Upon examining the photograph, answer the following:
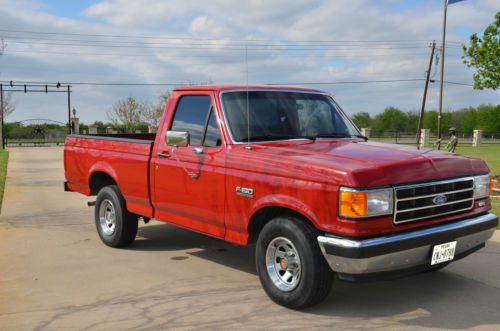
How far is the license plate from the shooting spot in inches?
164

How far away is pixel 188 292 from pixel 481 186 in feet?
9.69

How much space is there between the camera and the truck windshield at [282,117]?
506 cm

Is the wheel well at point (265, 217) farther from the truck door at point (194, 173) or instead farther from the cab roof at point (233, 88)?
the cab roof at point (233, 88)

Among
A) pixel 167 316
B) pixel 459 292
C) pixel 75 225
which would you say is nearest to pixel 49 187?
pixel 75 225

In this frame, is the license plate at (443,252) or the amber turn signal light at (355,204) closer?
the amber turn signal light at (355,204)

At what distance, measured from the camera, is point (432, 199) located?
13.8 feet

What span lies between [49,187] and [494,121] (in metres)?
74.2

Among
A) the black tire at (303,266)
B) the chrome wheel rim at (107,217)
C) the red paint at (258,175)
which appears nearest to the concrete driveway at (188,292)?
the black tire at (303,266)

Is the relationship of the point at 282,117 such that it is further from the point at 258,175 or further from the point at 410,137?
the point at 410,137

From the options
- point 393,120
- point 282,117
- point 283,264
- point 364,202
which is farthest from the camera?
point 393,120

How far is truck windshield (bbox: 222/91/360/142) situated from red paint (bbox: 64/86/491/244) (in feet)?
0.44

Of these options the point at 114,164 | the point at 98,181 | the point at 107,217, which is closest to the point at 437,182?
the point at 114,164

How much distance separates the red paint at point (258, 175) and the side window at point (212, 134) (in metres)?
0.08

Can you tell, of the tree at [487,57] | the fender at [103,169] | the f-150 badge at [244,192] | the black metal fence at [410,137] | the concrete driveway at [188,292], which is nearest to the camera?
the concrete driveway at [188,292]
